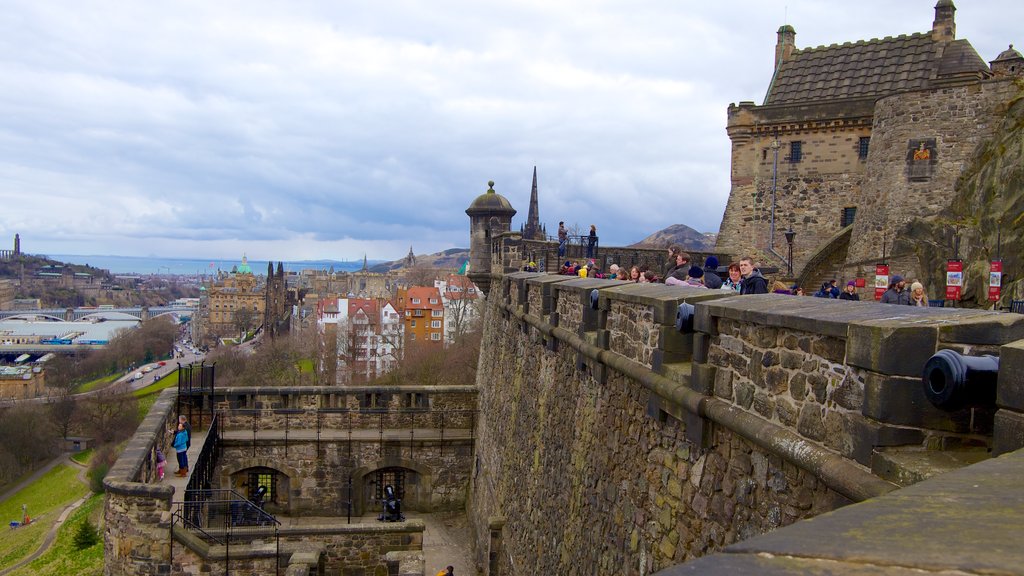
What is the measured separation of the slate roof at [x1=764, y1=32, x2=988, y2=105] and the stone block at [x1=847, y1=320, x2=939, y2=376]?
20.4 m

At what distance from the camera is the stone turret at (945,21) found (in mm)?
21234

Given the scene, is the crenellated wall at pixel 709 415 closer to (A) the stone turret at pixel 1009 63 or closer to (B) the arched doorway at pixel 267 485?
(B) the arched doorway at pixel 267 485

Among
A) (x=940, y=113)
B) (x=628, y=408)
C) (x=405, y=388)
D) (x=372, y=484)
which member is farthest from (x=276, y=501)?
(x=940, y=113)

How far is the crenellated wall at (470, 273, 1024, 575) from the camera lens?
3.15m

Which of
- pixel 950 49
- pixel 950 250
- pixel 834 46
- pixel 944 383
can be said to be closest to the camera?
pixel 944 383

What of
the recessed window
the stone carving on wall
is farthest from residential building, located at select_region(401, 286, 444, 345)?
the stone carving on wall

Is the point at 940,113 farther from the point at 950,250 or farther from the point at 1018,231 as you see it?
the point at 1018,231

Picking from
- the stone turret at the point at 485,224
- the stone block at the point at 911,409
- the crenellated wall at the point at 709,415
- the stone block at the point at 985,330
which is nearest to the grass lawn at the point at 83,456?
the stone turret at the point at 485,224

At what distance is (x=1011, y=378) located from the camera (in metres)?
2.60

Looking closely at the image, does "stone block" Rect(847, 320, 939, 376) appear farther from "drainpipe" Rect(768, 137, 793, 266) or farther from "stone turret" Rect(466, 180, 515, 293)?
"drainpipe" Rect(768, 137, 793, 266)

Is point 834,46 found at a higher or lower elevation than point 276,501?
higher

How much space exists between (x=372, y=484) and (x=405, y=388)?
256 cm

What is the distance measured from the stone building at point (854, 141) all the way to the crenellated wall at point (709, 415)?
1258 cm

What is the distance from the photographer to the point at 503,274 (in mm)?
16250
